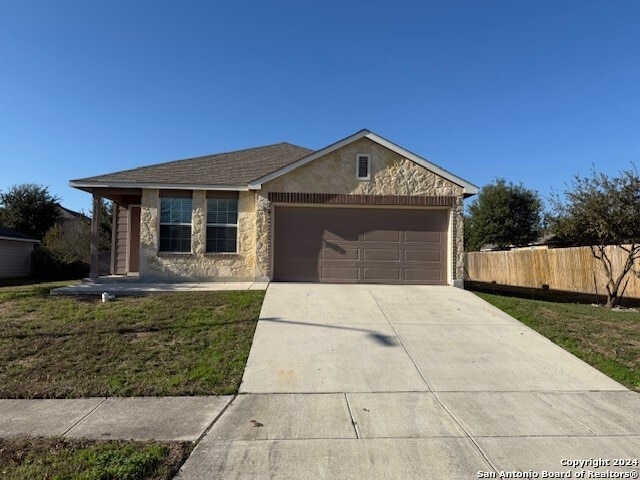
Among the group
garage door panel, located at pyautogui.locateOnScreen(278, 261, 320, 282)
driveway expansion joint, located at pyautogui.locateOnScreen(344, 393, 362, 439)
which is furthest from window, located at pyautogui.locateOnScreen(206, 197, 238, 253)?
driveway expansion joint, located at pyautogui.locateOnScreen(344, 393, 362, 439)

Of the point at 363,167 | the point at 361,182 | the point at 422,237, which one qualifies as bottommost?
the point at 422,237

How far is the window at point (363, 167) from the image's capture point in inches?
532

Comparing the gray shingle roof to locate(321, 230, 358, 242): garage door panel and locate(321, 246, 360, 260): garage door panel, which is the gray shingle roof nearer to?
locate(321, 230, 358, 242): garage door panel

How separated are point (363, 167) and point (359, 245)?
2.34 m

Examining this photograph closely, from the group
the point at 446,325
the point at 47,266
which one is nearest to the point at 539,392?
the point at 446,325

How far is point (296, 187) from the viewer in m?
13.5

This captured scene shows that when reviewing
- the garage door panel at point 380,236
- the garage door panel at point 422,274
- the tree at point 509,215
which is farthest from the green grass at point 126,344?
the tree at point 509,215

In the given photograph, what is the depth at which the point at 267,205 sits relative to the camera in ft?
44.1

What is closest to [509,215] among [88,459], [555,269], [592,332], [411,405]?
[555,269]

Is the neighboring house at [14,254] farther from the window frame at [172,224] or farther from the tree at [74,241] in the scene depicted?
the window frame at [172,224]

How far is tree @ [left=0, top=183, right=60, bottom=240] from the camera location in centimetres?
2956

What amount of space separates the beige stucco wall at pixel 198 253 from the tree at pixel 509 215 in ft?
81.1

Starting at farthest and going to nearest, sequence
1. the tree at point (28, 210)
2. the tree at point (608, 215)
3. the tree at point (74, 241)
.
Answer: the tree at point (28, 210) < the tree at point (74, 241) < the tree at point (608, 215)

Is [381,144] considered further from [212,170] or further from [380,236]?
[212,170]
